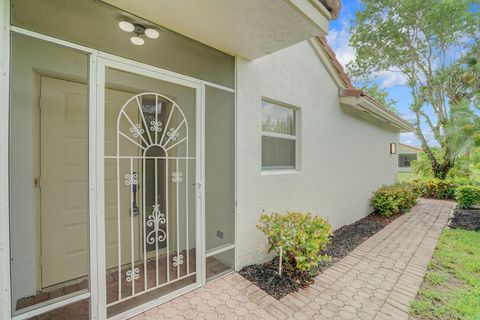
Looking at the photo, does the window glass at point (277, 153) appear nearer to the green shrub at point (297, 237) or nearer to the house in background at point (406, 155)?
the green shrub at point (297, 237)

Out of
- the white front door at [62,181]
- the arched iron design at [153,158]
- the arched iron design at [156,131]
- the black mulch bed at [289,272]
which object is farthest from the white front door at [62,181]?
the black mulch bed at [289,272]

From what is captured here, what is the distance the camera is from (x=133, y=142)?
257 centimetres

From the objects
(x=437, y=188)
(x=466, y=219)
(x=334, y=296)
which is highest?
(x=437, y=188)

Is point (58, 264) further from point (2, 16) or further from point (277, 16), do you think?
point (277, 16)

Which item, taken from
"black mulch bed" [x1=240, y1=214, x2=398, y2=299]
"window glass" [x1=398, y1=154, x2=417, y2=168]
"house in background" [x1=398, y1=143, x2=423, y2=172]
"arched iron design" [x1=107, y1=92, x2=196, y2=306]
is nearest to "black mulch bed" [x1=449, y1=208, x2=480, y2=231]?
"black mulch bed" [x1=240, y1=214, x2=398, y2=299]

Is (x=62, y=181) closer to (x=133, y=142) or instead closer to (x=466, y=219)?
(x=133, y=142)

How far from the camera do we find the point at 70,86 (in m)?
2.88

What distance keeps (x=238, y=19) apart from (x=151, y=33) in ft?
3.55

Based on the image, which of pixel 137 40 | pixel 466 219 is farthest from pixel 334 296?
pixel 466 219

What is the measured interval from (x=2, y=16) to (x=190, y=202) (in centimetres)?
283

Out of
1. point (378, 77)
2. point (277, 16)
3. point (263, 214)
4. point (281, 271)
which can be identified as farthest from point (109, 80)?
point (378, 77)

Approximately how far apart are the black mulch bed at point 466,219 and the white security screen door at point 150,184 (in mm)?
7909

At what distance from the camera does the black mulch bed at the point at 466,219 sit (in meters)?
6.45

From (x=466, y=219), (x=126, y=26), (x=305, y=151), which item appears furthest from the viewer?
(x=466, y=219)
